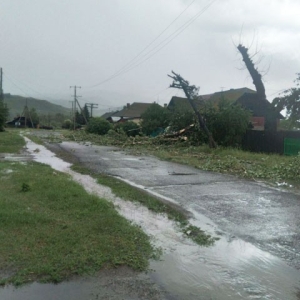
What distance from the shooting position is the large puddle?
4.10m

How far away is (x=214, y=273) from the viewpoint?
471 centimetres

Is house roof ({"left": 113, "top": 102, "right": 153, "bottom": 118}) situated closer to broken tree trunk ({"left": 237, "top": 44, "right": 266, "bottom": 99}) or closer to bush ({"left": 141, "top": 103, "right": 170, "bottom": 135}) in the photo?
bush ({"left": 141, "top": 103, "right": 170, "bottom": 135})

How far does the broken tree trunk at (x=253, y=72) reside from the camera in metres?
25.6

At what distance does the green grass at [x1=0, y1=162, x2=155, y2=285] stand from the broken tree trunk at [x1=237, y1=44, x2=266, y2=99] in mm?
20402

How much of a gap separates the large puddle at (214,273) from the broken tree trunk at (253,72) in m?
21.3

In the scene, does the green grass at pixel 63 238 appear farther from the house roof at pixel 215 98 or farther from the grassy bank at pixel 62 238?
the house roof at pixel 215 98

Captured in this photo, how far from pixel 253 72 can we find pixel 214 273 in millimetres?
23477

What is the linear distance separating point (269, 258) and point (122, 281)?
7.40ft

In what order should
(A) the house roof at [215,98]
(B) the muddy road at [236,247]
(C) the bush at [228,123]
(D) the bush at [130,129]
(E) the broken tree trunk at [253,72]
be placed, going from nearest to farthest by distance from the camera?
(B) the muddy road at [236,247] < (C) the bush at [228,123] < (E) the broken tree trunk at [253,72] < (A) the house roof at [215,98] < (D) the bush at [130,129]

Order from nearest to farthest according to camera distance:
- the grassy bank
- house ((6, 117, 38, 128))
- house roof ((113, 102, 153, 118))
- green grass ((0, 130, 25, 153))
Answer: the grassy bank → green grass ((0, 130, 25, 153)) → house roof ((113, 102, 153, 118)) → house ((6, 117, 38, 128))

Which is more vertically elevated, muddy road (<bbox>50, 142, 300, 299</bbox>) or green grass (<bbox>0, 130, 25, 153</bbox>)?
muddy road (<bbox>50, 142, 300, 299</bbox>)

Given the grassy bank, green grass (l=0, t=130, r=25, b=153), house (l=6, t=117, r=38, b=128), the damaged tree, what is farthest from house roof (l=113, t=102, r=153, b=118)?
the grassy bank

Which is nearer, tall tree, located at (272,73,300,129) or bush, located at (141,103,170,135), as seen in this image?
tall tree, located at (272,73,300,129)

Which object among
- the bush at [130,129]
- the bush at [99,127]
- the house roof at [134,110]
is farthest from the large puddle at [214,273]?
the house roof at [134,110]
